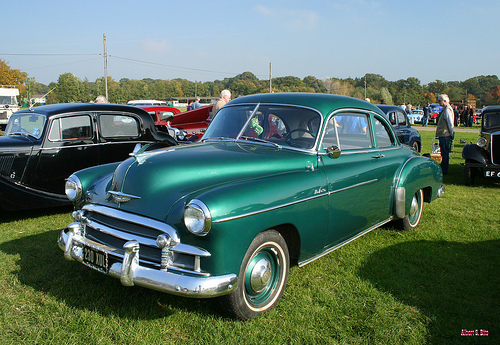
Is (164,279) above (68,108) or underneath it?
underneath

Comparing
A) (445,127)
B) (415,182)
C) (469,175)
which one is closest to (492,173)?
(469,175)

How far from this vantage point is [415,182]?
473 centimetres

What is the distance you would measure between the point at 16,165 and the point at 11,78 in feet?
198

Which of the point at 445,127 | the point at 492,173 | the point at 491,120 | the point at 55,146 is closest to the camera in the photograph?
the point at 55,146

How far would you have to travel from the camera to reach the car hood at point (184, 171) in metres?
2.82

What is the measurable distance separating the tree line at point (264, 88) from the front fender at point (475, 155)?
50.0 meters

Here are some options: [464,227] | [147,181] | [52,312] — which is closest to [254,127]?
[147,181]

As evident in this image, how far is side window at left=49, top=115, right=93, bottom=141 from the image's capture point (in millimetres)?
5730

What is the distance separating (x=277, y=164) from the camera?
131 inches

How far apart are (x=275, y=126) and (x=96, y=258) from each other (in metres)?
2.00

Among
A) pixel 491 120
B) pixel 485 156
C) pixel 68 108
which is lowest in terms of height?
pixel 485 156

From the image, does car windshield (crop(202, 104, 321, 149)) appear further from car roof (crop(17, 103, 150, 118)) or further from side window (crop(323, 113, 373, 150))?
car roof (crop(17, 103, 150, 118))

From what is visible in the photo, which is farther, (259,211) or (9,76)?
(9,76)

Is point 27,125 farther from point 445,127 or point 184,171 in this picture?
point 445,127
